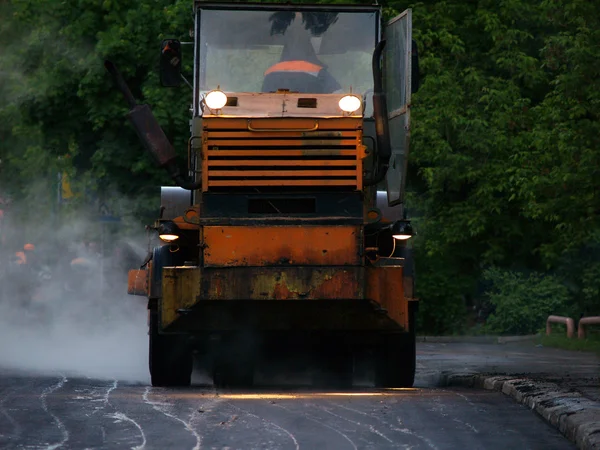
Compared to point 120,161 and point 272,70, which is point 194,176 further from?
point 120,161

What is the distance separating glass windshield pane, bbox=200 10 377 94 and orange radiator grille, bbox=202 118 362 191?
710 millimetres

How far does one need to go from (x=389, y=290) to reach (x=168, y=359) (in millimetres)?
2485

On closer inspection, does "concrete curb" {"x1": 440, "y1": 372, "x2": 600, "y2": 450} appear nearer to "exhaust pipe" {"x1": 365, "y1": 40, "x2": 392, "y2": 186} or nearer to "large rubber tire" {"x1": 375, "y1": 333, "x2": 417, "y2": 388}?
"large rubber tire" {"x1": 375, "y1": 333, "x2": 417, "y2": 388}

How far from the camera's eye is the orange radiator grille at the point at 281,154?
15.2 metres

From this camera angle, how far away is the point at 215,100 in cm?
1549

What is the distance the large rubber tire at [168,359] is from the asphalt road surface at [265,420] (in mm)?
479

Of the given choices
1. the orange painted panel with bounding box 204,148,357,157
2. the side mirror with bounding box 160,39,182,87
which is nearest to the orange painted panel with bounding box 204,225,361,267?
the orange painted panel with bounding box 204,148,357,157

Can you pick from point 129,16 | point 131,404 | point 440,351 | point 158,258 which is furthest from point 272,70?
point 129,16

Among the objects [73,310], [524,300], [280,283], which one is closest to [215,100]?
[280,283]

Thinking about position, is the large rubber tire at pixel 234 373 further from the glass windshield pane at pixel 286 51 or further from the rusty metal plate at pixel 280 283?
the glass windshield pane at pixel 286 51

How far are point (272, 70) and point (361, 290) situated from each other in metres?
2.51

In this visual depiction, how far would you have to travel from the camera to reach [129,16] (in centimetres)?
3375

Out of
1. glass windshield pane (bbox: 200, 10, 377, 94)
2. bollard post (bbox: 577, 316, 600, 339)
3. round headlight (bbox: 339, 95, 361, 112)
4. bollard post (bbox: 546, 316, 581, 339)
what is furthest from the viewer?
bollard post (bbox: 546, 316, 581, 339)

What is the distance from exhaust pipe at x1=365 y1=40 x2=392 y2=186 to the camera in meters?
15.5
